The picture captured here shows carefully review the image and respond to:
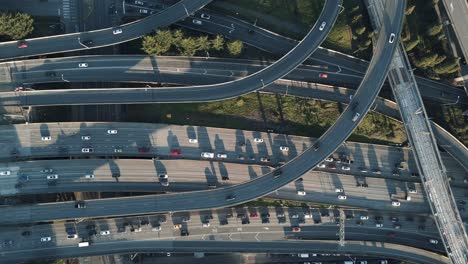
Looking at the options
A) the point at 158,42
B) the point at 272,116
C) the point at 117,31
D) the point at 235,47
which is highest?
the point at 117,31

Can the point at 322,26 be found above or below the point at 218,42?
above

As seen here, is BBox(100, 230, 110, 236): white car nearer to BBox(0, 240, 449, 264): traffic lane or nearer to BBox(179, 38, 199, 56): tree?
BBox(0, 240, 449, 264): traffic lane

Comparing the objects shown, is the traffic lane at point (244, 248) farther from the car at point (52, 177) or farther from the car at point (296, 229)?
the car at point (52, 177)

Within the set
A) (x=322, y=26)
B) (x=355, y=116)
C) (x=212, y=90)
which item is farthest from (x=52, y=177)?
(x=322, y=26)

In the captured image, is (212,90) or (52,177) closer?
(52,177)

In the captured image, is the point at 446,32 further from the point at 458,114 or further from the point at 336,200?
the point at 336,200

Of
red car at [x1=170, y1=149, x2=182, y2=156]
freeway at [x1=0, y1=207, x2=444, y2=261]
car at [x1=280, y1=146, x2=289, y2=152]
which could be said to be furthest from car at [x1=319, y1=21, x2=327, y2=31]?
red car at [x1=170, y1=149, x2=182, y2=156]

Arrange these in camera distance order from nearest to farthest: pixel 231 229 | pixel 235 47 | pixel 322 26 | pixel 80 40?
1. pixel 235 47
2. pixel 80 40
3. pixel 322 26
4. pixel 231 229

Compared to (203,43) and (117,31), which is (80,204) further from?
(203,43)

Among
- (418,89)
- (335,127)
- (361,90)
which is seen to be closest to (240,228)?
(335,127)
